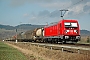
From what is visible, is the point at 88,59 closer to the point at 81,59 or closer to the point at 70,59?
the point at 81,59

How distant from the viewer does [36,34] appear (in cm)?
7156

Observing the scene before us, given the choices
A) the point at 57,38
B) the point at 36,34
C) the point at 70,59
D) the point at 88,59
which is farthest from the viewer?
the point at 36,34

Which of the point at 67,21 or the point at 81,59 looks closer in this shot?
the point at 81,59

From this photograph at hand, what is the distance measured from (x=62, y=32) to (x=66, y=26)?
1209mm

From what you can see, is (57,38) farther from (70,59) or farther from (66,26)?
(70,59)

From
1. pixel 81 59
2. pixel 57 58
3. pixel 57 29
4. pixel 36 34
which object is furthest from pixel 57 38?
pixel 36 34

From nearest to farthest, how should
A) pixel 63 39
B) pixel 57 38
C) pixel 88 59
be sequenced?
pixel 88 59 < pixel 63 39 < pixel 57 38

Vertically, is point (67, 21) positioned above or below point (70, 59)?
above

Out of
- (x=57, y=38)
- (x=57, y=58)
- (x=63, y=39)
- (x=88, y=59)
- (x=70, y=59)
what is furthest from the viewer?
(x=57, y=38)

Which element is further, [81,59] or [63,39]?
[63,39]

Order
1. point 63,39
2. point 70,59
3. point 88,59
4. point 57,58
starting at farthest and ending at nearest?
1. point 63,39
2. point 57,58
3. point 70,59
4. point 88,59

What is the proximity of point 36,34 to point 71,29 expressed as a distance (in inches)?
1305

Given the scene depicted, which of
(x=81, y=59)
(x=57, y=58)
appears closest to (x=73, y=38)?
(x=57, y=58)

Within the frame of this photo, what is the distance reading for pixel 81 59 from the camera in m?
19.1
